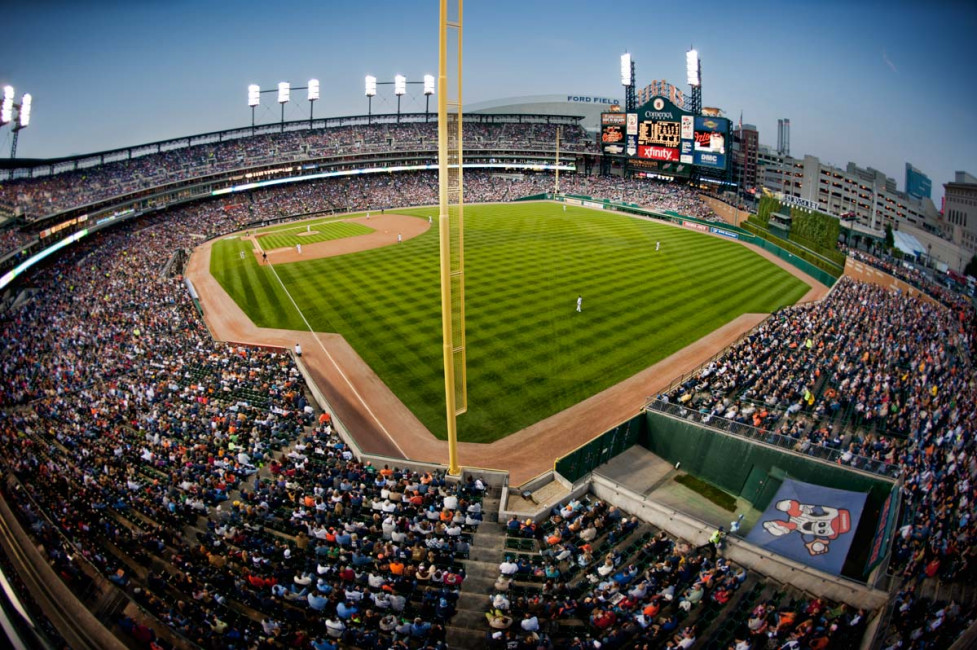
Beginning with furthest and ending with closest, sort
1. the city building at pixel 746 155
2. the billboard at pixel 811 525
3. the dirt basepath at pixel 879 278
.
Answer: the city building at pixel 746 155 < the dirt basepath at pixel 879 278 < the billboard at pixel 811 525

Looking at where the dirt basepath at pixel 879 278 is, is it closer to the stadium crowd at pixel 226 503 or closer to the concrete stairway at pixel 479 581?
the concrete stairway at pixel 479 581

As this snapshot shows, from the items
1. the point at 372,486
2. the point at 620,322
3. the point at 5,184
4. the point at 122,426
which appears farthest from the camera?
the point at 5,184

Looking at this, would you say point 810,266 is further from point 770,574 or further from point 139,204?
point 139,204

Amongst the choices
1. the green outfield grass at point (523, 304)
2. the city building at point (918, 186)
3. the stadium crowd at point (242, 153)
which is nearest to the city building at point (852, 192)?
Answer: the city building at point (918, 186)

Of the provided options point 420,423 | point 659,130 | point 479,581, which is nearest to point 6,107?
point 420,423

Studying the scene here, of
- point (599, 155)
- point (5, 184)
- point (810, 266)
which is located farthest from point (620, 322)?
point (599, 155)

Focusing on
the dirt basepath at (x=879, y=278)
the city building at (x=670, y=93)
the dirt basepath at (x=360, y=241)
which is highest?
the city building at (x=670, y=93)
